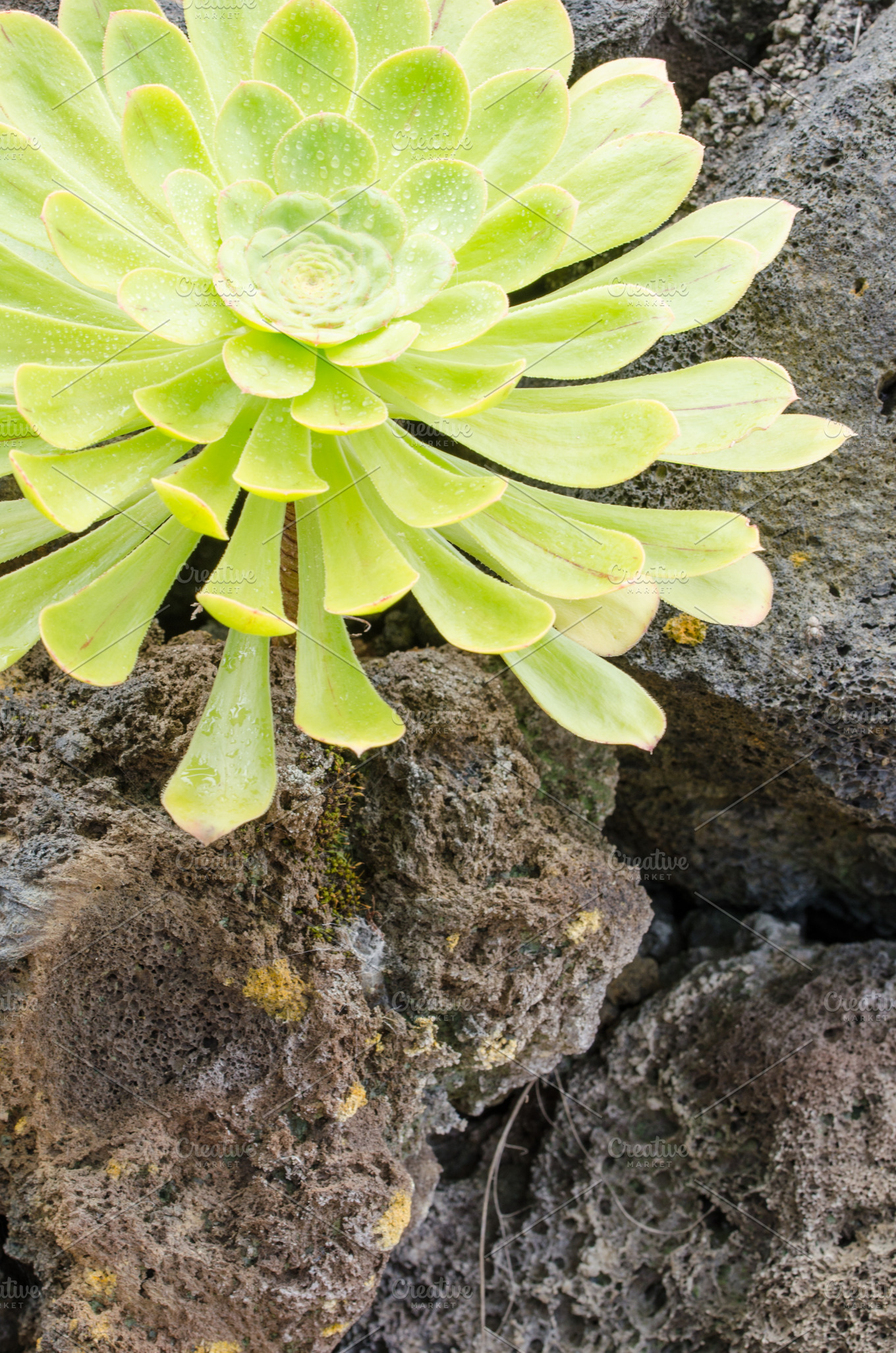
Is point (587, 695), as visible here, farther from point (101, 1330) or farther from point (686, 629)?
point (101, 1330)

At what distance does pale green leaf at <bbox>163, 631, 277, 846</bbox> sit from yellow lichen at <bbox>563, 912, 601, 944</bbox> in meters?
0.49

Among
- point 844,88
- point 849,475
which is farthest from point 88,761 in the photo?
point 844,88

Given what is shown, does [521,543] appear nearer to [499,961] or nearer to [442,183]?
[442,183]

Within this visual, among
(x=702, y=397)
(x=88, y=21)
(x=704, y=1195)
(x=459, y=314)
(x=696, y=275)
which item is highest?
(x=88, y=21)

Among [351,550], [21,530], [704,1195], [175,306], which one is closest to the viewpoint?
[175,306]

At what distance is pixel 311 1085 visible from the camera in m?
1.21

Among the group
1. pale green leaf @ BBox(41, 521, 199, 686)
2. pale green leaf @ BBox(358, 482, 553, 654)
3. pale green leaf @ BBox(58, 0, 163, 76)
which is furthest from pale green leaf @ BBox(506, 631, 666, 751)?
pale green leaf @ BBox(58, 0, 163, 76)

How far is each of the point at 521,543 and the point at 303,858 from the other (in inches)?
20.3

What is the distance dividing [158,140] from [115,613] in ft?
1.82

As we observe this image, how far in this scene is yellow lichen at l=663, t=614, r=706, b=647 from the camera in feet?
4.66

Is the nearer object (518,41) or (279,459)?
(279,459)

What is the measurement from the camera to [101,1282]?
3.72 feet

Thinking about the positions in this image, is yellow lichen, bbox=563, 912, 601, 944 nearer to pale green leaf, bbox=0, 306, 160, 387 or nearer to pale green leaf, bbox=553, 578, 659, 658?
pale green leaf, bbox=553, 578, 659, 658

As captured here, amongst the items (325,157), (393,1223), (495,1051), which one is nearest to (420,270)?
(325,157)
